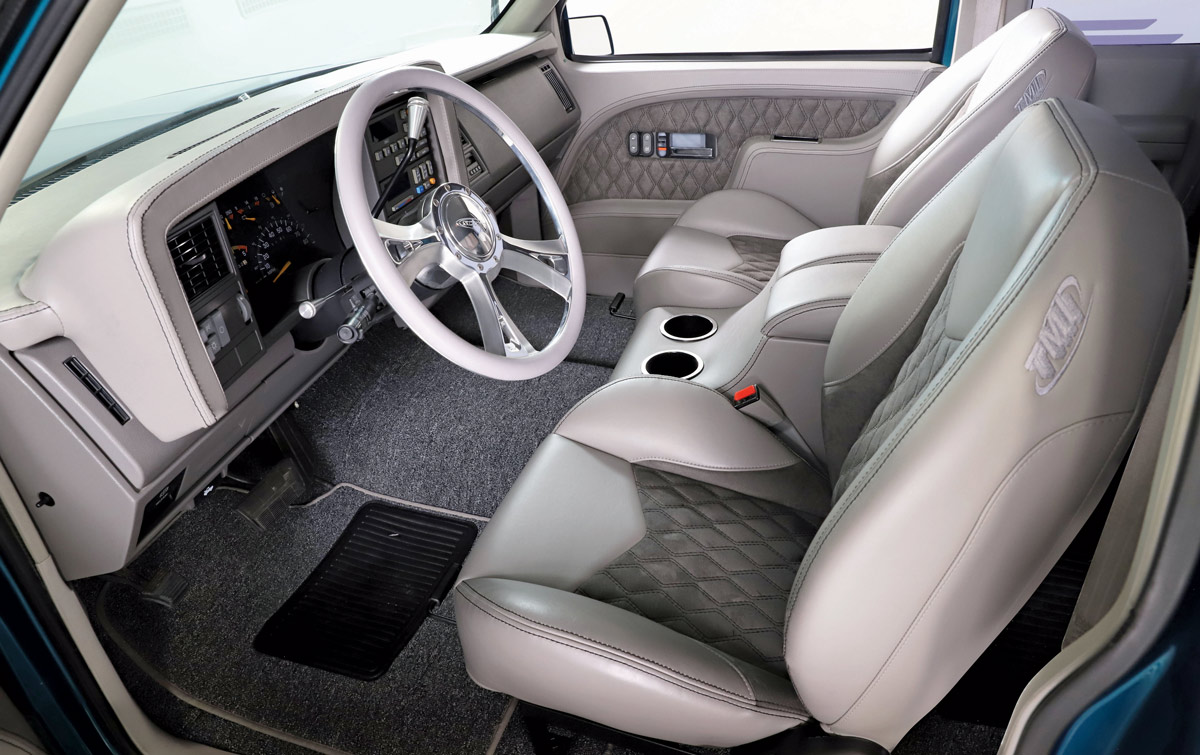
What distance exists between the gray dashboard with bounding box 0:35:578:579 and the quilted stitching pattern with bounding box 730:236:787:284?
0.97 meters

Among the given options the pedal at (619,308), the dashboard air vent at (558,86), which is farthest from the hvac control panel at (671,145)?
the pedal at (619,308)

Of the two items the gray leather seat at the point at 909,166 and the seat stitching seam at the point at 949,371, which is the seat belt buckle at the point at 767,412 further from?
the seat stitching seam at the point at 949,371

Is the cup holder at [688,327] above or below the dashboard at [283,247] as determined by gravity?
below

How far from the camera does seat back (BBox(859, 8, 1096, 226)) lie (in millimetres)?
1344

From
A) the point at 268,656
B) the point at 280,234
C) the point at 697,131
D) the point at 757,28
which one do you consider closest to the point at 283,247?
the point at 280,234

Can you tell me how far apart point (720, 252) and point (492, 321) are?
0.82 meters

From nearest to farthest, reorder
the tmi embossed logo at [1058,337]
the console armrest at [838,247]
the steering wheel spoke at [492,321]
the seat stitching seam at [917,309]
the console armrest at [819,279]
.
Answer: the tmi embossed logo at [1058,337], the seat stitching seam at [917,309], the steering wheel spoke at [492,321], the console armrest at [819,279], the console armrest at [838,247]

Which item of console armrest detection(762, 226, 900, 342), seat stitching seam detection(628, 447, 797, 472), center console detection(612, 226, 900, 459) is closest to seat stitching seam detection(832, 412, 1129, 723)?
seat stitching seam detection(628, 447, 797, 472)

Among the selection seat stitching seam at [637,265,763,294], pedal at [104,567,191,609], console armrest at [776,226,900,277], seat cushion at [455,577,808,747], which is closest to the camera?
seat cushion at [455,577,808,747]

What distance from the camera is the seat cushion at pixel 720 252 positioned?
5.95 ft

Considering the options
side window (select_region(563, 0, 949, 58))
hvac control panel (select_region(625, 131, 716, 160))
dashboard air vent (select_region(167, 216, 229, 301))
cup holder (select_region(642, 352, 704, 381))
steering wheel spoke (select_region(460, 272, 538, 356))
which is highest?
→ dashboard air vent (select_region(167, 216, 229, 301))

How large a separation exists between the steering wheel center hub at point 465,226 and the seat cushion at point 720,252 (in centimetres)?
62

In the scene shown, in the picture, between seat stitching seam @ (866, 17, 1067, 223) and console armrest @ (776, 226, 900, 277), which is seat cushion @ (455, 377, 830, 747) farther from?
seat stitching seam @ (866, 17, 1067, 223)

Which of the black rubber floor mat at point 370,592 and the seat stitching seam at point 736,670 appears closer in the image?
the seat stitching seam at point 736,670
